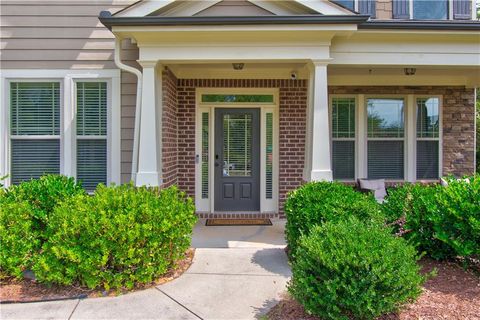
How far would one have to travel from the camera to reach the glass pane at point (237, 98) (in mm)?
6793

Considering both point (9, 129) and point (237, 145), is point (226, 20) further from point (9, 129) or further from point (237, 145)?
point (9, 129)

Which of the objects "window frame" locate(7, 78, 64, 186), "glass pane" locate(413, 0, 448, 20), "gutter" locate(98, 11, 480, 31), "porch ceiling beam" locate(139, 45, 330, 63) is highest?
"glass pane" locate(413, 0, 448, 20)

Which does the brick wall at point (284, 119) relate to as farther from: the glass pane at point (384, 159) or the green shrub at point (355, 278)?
the green shrub at point (355, 278)

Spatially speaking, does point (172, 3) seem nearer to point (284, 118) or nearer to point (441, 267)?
point (284, 118)

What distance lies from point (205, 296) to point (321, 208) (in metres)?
1.47

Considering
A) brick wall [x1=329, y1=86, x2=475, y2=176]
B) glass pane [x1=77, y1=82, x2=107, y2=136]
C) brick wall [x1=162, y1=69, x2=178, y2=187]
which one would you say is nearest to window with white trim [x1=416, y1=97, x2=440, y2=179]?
brick wall [x1=329, y1=86, x2=475, y2=176]

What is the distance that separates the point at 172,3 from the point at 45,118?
2.78 metres

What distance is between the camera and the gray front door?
6887 mm

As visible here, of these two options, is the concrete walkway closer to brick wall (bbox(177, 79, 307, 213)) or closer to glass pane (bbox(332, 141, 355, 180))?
brick wall (bbox(177, 79, 307, 213))

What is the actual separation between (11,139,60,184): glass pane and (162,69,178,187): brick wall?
1.78m

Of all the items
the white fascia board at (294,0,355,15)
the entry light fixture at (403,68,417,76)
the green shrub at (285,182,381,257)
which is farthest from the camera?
the entry light fixture at (403,68,417,76)

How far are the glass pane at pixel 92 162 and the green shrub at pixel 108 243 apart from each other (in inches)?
91.7

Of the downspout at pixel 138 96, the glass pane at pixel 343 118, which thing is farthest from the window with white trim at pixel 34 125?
the glass pane at pixel 343 118

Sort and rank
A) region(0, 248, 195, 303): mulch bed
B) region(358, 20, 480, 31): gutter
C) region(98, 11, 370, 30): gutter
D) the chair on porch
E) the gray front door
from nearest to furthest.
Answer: region(0, 248, 195, 303): mulch bed < region(98, 11, 370, 30): gutter < region(358, 20, 480, 31): gutter < the chair on porch < the gray front door
